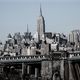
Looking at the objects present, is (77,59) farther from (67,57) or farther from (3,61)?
(3,61)

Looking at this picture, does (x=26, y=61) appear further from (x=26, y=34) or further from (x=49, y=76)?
(x=26, y=34)

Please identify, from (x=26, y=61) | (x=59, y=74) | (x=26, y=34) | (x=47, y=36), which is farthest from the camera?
(x=26, y=34)

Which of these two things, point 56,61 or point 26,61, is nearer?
point 56,61

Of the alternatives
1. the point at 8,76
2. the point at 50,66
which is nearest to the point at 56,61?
the point at 50,66

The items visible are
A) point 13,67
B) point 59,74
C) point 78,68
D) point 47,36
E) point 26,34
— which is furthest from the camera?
point 26,34

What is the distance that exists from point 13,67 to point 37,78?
11.2m

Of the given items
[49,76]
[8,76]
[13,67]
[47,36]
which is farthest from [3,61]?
[47,36]

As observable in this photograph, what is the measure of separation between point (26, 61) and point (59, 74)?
9.64 meters

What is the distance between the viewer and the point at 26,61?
Result: 51.0m

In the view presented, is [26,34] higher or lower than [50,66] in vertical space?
higher

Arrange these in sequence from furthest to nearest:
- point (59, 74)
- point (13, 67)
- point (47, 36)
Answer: point (47, 36), point (13, 67), point (59, 74)

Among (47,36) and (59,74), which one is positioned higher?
(47,36)

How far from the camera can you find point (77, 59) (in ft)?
147

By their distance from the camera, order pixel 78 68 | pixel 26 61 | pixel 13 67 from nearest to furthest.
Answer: pixel 78 68 → pixel 26 61 → pixel 13 67
